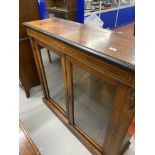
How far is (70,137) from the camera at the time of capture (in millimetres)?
1545

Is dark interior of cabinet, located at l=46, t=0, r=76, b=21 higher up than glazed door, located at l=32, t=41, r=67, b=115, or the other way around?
dark interior of cabinet, located at l=46, t=0, r=76, b=21

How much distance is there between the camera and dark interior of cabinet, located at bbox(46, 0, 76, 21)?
2.48 metres

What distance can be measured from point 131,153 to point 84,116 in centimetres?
54

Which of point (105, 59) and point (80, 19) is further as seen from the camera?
point (80, 19)

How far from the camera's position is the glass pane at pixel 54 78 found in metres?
1.39

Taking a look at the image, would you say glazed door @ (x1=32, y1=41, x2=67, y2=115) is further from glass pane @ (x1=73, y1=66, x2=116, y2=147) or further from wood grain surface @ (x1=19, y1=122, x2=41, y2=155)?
wood grain surface @ (x1=19, y1=122, x2=41, y2=155)

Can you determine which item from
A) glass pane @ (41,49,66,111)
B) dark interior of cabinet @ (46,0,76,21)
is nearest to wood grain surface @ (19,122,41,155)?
glass pane @ (41,49,66,111)

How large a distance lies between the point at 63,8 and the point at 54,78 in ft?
6.09

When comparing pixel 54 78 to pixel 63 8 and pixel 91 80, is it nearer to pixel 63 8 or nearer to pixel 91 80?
pixel 91 80

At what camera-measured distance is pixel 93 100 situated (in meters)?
1.25

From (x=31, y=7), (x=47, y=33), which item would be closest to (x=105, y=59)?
(x=47, y=33)

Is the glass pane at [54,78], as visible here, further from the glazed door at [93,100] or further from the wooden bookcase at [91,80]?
the glazed door at [93,100]

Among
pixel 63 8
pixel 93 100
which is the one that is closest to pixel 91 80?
pixel 93 100
